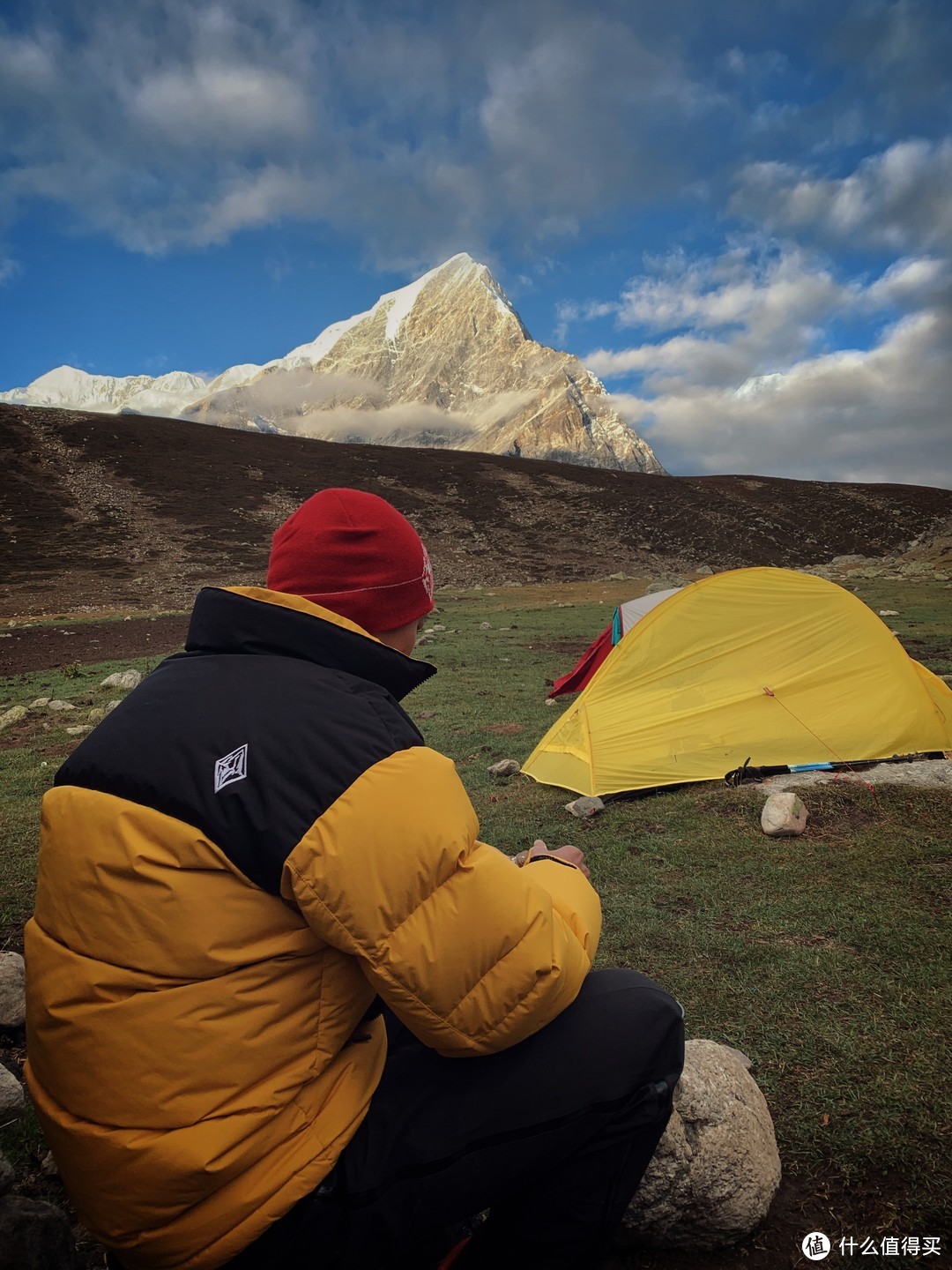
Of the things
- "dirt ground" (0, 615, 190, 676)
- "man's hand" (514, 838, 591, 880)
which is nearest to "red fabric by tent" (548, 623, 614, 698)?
"man's hand" (514, 838, 591, 880)

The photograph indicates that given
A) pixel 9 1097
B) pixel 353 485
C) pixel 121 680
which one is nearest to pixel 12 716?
pixel 121 680

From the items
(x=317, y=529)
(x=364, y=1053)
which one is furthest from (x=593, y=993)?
(x=317, y=529)

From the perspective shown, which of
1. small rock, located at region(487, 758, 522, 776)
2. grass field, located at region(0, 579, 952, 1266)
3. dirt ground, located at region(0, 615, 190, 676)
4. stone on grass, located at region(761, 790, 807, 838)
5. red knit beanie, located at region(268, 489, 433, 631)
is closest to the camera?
red knit beanie, located at region(268, 489, 433, 631)

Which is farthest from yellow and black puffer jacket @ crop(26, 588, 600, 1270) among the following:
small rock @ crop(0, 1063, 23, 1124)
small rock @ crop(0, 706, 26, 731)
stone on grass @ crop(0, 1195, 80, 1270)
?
small rock @ crop(0, 706, 26, 731)

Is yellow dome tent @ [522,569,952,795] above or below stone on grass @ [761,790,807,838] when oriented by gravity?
above

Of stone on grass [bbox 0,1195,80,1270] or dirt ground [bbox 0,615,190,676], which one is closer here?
stone on grass [bbox 0,1195,80,1270]

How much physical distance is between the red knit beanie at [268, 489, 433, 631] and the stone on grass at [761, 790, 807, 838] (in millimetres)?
4213

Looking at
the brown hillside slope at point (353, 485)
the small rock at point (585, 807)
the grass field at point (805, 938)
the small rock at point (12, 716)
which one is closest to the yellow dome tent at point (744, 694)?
the small rock at point (585, 807)

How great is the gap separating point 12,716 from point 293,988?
1059cm

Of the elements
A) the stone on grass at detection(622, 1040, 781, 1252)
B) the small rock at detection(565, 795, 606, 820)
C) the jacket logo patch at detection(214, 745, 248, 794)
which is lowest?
the small rock at detection(565, 795, 606, 820)

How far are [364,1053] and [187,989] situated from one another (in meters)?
0.54

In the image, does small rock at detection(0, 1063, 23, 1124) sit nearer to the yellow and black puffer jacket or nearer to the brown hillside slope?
the yellow and black puffer jacket

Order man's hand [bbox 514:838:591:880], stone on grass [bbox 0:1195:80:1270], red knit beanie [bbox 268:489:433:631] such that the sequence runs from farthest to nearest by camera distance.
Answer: man's hand [bbox 514:838:591:880]
red knit beanie [bbox 268:489:433:631]
stone on grass [bbox 0:1195:80:1270]

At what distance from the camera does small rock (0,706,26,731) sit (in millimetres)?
10203
